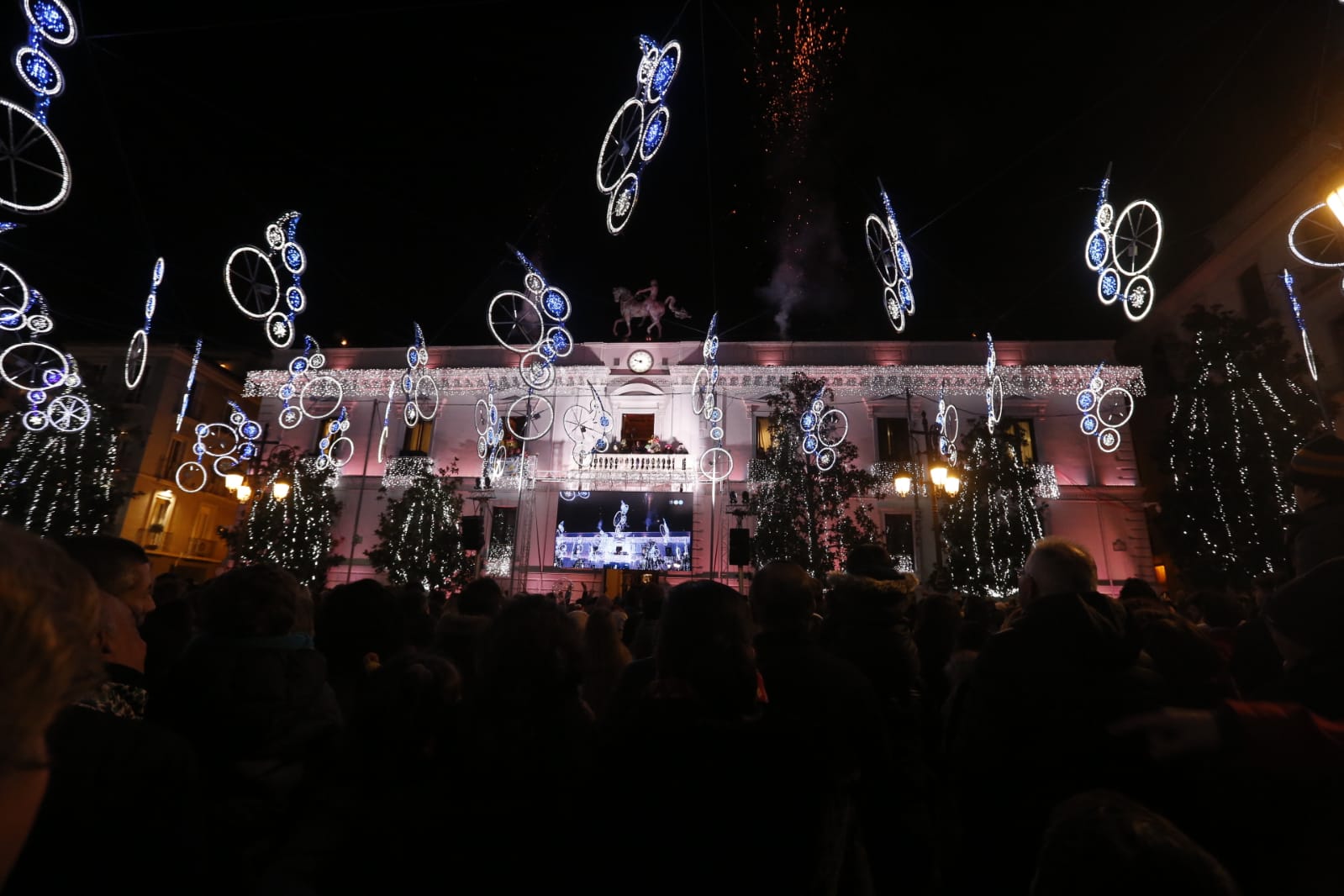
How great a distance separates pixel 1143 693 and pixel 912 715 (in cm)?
173

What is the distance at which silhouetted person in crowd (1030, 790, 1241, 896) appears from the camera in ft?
3.32

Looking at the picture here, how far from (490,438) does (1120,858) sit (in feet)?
69.6

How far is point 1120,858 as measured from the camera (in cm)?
104

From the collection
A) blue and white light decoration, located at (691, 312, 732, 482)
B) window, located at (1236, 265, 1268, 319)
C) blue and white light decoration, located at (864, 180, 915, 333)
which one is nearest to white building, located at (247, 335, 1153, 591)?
blue and white light decoration, located at (691, 312, 732, 482)

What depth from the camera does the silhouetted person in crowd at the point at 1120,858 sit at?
101 cm

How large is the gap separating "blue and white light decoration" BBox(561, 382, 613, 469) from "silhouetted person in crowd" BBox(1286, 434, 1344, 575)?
19729 mm

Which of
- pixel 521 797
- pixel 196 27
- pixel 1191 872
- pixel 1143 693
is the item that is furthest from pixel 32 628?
pixel 196 27

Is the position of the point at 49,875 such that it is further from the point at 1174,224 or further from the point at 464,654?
the point at 1174,224

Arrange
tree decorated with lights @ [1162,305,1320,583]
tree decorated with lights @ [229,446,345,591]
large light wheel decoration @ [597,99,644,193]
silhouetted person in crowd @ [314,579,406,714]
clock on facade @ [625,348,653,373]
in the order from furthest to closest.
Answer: clock on facade @ [625,348,653,373] → tree decorated with lights @ [229,446,345,591] → tree decorated with lights @ [1162,305,1320,583] → large light wheel decoration @ [597,99,644,193] → silhouetted person in crowd @ [314,579,406,714]

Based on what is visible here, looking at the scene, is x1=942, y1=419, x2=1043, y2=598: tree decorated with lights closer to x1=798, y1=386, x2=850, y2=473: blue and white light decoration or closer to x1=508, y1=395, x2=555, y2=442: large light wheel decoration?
x1=798, y1=386, x2=850, y2=473: blue and white light decoration

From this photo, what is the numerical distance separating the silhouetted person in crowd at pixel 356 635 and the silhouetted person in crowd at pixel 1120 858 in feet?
9.56

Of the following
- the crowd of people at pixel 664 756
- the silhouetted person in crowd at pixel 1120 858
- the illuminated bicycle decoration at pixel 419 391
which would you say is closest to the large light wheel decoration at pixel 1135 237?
the crowd of people at pixel 664 756

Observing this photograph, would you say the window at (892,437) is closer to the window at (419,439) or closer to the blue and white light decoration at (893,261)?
the blue and white light decoration at (893,261)

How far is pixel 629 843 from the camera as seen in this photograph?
180cm
